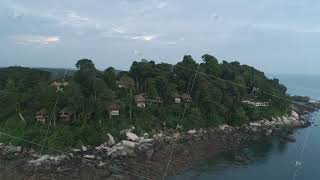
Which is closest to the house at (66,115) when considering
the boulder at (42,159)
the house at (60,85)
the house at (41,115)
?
the house at (41,115)

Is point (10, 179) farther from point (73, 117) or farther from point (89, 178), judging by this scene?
point (73, 117)

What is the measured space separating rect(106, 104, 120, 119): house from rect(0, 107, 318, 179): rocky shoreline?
1.81 meters

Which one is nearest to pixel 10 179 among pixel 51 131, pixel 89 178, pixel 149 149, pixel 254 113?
pixel 89 178

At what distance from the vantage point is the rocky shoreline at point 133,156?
17.6 metres

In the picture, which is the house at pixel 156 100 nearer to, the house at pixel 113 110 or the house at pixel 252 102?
the house at pixel 113 110

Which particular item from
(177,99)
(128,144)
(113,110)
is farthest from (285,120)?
(128,144)

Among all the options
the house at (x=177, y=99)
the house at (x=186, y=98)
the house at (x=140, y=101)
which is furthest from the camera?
the house at (x=186, y=98)

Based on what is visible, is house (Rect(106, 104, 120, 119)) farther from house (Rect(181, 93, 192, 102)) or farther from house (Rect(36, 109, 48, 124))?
house (Rect(181, 93, 192, 102))

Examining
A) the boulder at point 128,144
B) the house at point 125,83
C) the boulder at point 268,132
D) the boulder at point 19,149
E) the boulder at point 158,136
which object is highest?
the house at point 125,83

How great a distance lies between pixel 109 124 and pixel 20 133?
481 cm

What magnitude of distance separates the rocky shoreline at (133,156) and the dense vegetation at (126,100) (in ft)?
2.98

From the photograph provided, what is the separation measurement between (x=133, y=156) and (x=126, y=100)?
666 cm

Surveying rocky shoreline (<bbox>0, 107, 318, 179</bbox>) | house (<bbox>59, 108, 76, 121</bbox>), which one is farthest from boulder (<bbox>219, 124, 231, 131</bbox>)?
house (<bbox>59, 108, 76, 121</bbox>)

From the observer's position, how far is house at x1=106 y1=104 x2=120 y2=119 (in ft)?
79.7
